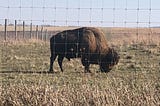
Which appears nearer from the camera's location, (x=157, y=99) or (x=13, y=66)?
(x=157, y=99)

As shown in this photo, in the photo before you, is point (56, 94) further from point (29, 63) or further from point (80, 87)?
point (29, 63)

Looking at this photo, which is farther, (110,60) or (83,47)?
(110,60)

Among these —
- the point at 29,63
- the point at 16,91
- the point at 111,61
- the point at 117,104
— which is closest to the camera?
the point at 117,104

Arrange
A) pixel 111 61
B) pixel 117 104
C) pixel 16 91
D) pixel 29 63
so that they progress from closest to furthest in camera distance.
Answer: pixel 117 104 < pixel 16 91 < pixel 111 61 < pixel 29 63

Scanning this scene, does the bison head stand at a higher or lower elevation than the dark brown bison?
lower

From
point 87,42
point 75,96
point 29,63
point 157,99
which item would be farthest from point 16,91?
point 29,63

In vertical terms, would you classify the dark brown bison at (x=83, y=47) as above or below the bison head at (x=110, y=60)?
above

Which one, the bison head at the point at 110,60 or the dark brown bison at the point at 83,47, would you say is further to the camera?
the dark brown bison at the point at 83,47

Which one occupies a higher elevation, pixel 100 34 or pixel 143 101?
pixel 100 34

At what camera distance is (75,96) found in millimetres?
8953

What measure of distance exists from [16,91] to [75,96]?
122cm

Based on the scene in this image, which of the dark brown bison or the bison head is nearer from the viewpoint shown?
the bison head

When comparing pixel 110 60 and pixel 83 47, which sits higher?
pixel 83 47

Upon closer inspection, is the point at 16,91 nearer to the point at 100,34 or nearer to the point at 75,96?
the point at 75,96
